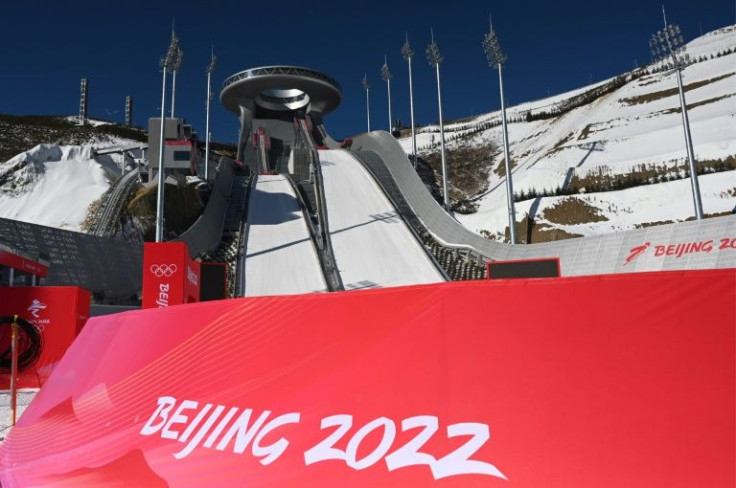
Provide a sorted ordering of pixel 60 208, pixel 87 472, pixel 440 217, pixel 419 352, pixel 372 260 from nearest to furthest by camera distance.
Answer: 1. pixel 419 352
2. pixel 87 472
3. pixel 372 260
4. pixel 440 217
5. pixel 60 208

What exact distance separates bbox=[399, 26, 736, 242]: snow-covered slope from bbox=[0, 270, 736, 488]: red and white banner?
2292cm

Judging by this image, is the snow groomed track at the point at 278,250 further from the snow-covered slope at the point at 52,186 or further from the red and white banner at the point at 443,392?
the red and white banner at the point at 443,392

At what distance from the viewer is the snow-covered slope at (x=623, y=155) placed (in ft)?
84.3

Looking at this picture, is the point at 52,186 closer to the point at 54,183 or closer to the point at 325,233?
the point at 54,183

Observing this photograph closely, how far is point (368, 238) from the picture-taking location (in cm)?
2459

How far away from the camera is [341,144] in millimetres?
46906

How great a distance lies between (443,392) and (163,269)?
840cm

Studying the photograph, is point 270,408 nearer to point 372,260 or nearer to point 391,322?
point 391,322

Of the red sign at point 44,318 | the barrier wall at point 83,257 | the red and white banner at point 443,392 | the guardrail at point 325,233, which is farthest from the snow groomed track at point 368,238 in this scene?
the red and white banner at point 443,392

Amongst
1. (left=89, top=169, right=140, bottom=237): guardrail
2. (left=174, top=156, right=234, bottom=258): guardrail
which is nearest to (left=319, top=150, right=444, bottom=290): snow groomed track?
(left=174, top=156, right=234, bottom=258): guardrail

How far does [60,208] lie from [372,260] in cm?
1698

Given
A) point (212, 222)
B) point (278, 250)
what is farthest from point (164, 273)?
point (212, 222)

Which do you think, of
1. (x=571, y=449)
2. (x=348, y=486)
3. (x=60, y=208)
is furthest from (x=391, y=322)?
(x=60, y=208)

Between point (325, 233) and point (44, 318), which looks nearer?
point (44, 318)
